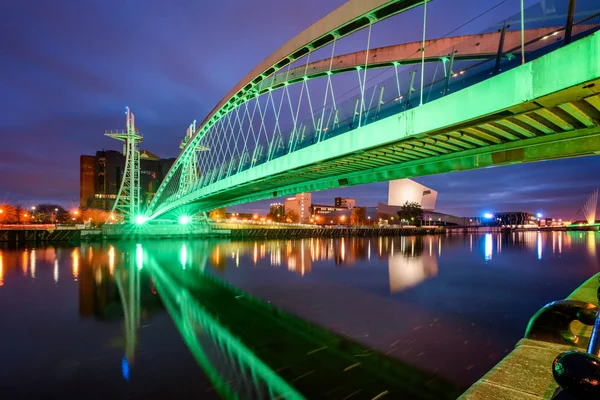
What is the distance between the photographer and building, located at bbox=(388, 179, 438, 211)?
141375 mm

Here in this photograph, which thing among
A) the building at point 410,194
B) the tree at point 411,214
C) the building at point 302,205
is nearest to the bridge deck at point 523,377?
the tree at point 411,214

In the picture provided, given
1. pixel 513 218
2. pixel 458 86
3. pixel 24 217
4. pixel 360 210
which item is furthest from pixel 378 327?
pixel 513 218

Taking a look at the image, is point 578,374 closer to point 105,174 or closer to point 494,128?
point 494,128

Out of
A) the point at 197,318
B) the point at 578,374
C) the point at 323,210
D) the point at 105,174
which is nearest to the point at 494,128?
the point at 578,374

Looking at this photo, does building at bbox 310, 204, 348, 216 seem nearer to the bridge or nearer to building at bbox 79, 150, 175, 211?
building at bbox 79, 150, 175, 211

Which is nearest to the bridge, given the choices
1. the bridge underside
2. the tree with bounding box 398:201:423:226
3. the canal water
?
the bridge underside

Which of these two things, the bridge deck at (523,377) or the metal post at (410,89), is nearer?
the bridge deck at (523,377)

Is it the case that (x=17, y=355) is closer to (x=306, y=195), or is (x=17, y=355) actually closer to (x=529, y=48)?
(x=529, y=48)

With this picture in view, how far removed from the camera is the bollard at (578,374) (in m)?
1.71

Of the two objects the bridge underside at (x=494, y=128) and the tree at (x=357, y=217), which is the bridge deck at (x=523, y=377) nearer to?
the bridge underside at (x=494, y=128)

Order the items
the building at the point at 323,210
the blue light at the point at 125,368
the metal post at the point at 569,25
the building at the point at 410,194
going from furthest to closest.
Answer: the building at the point at 323,210
the building at the point at 410,194
the blue light at the point at 125,368
the metal post at the point at 569,25

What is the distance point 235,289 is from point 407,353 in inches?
403

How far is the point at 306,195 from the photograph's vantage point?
175000 millimetres

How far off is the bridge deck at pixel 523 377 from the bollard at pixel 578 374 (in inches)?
75.8
